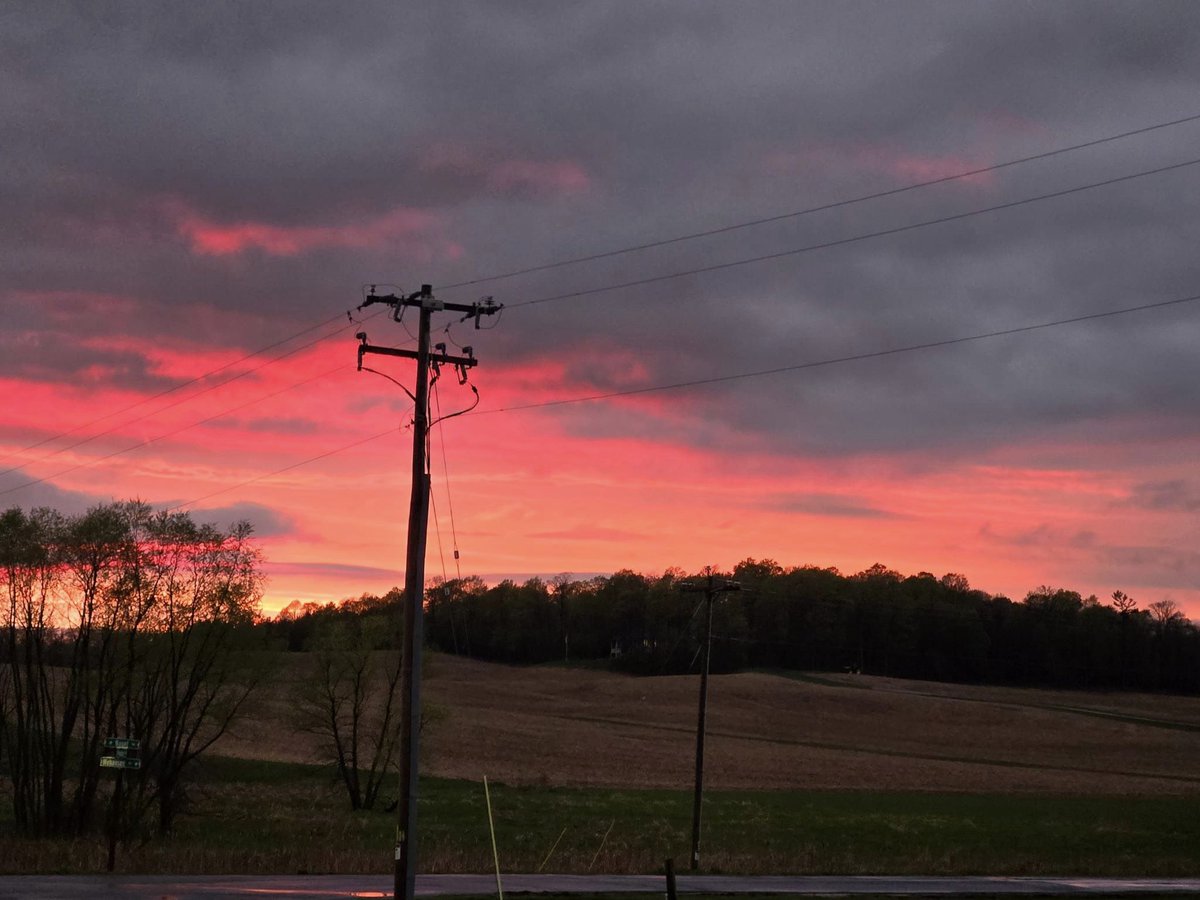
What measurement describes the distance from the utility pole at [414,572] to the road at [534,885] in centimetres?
499

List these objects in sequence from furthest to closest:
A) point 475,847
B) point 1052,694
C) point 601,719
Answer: point 1052,694, point 601,719, point 475,847

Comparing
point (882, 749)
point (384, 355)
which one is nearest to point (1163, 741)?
point (882, 749)

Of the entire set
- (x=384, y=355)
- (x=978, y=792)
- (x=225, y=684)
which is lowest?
(x=978, y=792)

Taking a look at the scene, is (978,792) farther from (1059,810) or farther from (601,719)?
(601,719)

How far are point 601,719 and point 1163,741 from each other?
5215cm

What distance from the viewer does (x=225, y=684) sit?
5950 cm

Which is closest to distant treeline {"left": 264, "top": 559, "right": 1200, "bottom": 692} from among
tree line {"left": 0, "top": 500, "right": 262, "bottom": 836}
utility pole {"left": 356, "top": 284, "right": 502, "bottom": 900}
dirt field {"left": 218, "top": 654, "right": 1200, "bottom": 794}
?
dirt field {"left": 218, "top": 654, "right": 1200, "bottom": 794}

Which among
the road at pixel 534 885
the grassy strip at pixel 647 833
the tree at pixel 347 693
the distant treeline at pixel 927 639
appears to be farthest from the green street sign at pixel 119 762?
the distant treeline at pixel 927 639

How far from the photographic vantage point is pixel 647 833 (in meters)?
58.8

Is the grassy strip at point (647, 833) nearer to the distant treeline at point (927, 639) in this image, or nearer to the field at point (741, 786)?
the field at point (741, 786)

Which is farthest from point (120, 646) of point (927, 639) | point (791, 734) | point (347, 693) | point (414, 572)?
point (927, 639)

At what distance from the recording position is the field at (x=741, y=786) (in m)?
50.8

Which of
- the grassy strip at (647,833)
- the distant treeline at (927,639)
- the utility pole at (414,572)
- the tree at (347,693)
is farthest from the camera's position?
the distant treeline at (927,639)

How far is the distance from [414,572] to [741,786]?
203 ft
